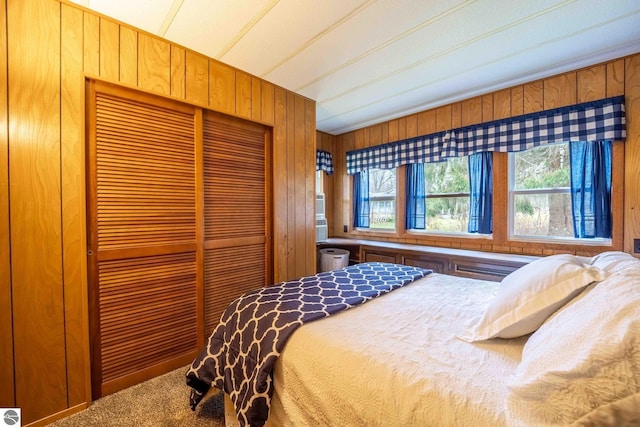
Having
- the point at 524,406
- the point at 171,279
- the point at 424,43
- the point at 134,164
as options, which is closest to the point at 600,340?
the point at 524,406

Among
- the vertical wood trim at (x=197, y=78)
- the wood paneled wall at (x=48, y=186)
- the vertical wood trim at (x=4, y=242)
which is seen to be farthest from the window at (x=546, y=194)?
the vertical wood trim at (x=4, y=242)

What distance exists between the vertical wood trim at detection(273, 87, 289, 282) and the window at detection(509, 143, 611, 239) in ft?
7.61

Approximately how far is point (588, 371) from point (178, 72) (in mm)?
2571

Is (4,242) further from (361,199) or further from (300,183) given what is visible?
(361,199)

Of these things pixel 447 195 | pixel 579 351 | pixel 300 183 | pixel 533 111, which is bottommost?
pixel 579 351

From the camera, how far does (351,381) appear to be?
3.08 feet

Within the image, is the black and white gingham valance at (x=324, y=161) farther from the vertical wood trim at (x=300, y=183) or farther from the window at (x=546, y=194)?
the window at (x=546, y=194)

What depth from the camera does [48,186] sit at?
4.89ft

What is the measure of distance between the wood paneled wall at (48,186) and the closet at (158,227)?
85mm

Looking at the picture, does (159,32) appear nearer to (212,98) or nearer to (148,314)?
(212,98)

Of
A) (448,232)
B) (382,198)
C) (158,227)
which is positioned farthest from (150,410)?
(382,198)

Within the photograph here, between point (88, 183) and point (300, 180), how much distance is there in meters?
1.71

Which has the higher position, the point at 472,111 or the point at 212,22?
the point at 212,22

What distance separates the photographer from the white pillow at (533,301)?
39.6 inches
